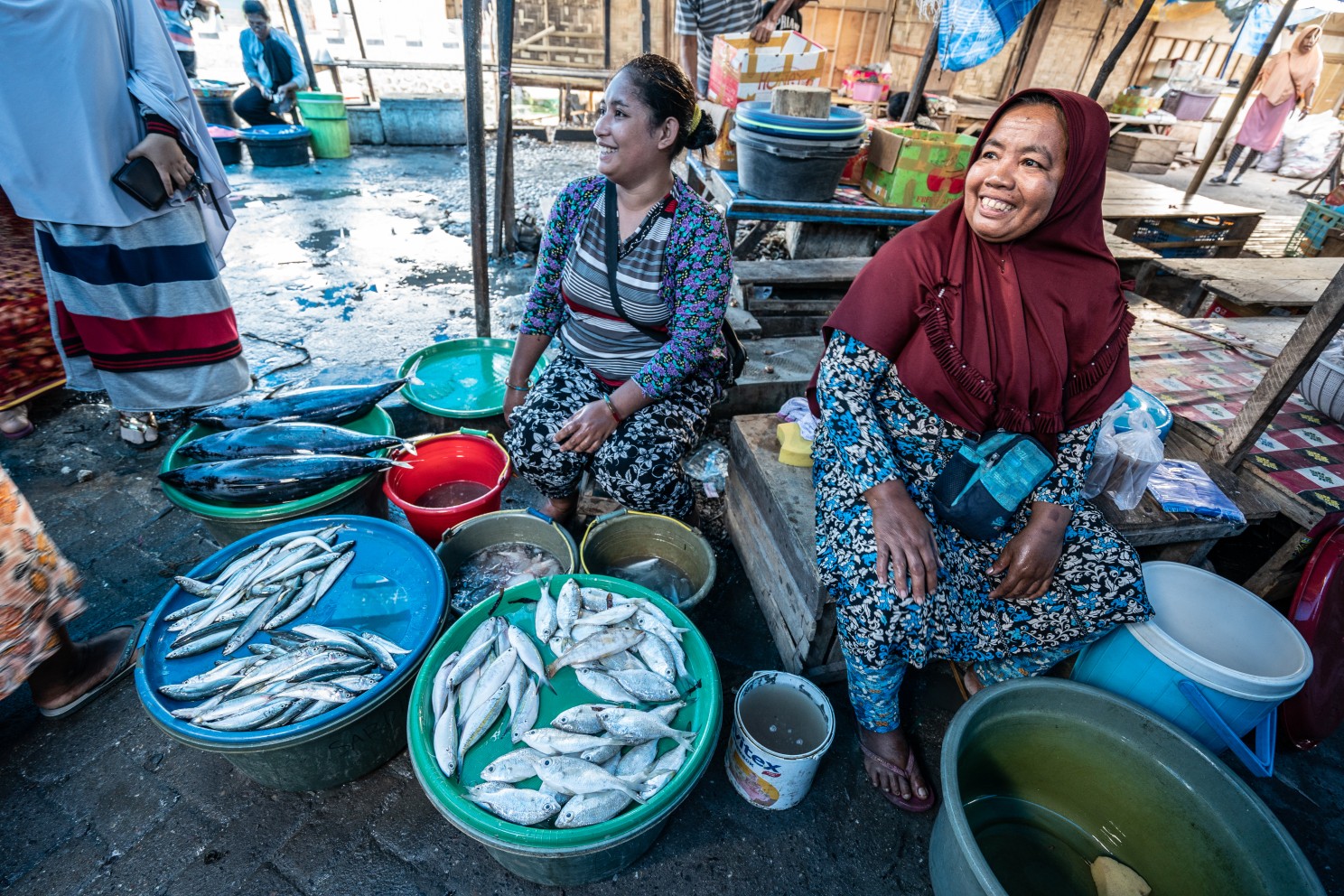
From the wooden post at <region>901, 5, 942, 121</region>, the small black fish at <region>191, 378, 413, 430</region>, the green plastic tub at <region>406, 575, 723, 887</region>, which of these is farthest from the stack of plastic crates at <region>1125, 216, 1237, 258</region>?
the small black fish at <region>191, 378, 413, 430</region>

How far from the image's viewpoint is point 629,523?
270 cm

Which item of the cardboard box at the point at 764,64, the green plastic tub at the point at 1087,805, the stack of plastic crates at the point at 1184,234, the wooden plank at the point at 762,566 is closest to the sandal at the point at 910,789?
the green plastic tub at the point at 1087,805

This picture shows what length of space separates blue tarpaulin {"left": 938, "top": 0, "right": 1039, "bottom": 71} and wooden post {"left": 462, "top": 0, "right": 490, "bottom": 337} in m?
3.65

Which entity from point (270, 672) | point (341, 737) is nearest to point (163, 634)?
point (270, 672)

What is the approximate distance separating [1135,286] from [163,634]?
731cm

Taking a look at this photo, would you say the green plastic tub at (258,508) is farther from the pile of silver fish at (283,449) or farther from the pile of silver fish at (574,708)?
the pile of silver fish at (574,708)

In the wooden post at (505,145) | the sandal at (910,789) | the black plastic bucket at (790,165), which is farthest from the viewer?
the wooden post at (505,145)

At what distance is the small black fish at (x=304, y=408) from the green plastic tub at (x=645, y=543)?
136 cm

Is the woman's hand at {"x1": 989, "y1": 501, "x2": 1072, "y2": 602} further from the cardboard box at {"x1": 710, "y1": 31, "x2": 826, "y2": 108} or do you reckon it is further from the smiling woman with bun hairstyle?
the cardboard box at {"x1": 710, "y1": 31, "x2": 826, "y2": 108}

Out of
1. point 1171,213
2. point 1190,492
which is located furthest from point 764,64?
point 1171,213

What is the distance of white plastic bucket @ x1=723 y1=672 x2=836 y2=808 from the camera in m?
1.93

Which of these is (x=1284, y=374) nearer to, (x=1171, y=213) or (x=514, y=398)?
(x=514, y=398)

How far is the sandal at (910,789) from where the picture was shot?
6.97 ft

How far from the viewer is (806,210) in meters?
4.12
